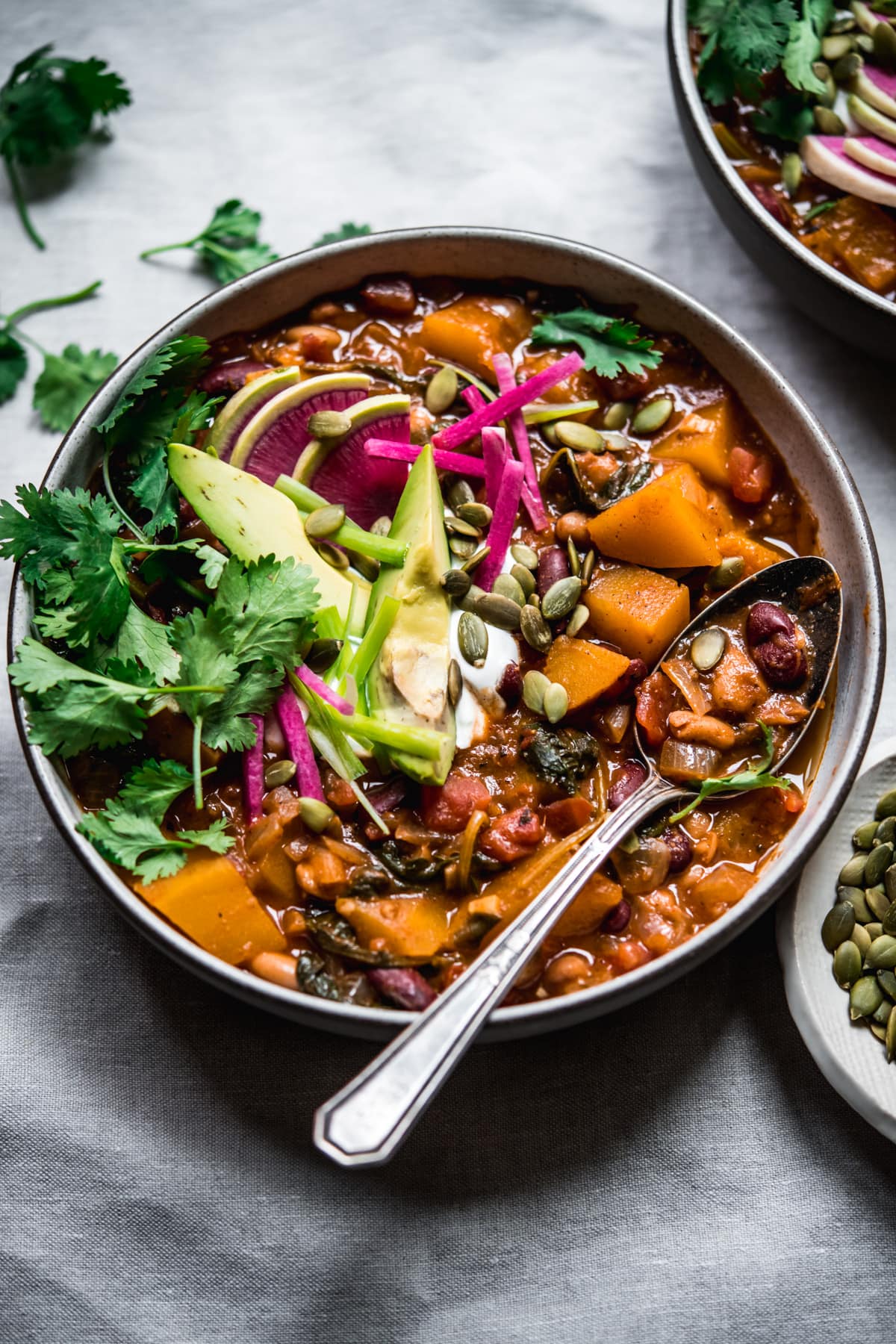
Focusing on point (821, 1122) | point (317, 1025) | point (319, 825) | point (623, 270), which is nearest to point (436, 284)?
point (623, 270)

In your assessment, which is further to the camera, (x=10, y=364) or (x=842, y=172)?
(x=10, y=364)

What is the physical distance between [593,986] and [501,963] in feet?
1.25

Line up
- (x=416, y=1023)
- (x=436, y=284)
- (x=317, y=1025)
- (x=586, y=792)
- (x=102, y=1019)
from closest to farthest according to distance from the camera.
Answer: (x=416, y=1023) < (x=317, y=1025) < (x=586, y=792) < (x=102, y=1019) < (x=436, y=284)

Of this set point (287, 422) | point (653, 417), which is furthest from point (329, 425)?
point (653, 417)

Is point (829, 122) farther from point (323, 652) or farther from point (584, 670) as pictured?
point (323, 652)

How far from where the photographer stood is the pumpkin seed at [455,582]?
3402 millimetres

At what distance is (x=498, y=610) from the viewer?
344 centimetres

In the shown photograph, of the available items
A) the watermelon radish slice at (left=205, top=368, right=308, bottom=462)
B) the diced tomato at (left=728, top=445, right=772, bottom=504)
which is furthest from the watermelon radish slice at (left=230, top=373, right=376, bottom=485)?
the diced tomato at (left=728, top=445, right=772, bottom=504)

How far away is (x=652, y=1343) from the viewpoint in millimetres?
3387

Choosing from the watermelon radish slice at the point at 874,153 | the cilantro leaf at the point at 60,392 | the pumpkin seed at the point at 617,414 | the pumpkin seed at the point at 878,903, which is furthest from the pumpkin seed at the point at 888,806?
the cilantro leaf at the point at 60,392

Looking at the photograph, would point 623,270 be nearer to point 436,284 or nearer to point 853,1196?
point 436,284

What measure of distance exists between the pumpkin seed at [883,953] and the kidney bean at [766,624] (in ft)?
3.04

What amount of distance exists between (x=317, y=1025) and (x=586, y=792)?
98 cm

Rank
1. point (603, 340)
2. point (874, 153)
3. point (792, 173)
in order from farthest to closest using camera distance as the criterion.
Result: point (792, 173) < point (874, 153) < point (603, 340)
